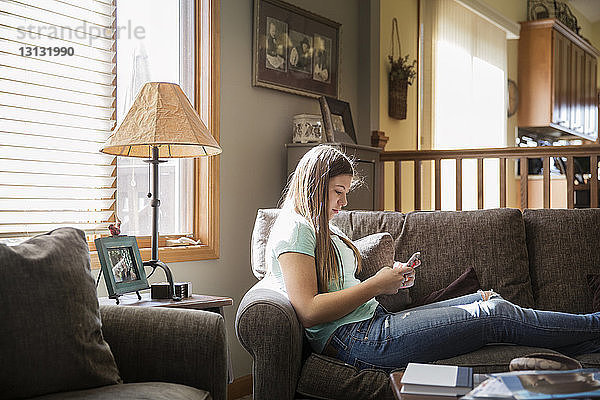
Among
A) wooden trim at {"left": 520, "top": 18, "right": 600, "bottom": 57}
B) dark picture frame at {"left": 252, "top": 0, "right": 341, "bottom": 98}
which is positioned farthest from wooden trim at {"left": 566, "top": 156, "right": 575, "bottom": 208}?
wooden trim at {"left": 520, "top": 18, "right": 600, "bottom": 57}

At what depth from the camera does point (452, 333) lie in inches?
82.8

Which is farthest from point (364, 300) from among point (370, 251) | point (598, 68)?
point (598, 68)

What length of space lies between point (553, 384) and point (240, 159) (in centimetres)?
243

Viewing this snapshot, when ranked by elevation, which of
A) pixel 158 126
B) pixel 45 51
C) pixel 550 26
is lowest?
pixel 158 126

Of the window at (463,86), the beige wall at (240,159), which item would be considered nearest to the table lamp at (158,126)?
the beige wall at (240,159)

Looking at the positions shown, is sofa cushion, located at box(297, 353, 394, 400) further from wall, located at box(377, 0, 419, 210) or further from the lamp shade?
wall, located at box(377, 0, 419, 210)

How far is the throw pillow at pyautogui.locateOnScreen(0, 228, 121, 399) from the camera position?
5.18 ft

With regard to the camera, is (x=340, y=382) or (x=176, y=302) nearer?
(x=340, y=382)

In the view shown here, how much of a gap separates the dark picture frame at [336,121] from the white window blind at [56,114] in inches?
50.2

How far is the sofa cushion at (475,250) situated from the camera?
2.65 m

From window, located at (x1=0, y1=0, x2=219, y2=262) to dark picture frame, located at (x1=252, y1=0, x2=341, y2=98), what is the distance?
378mm

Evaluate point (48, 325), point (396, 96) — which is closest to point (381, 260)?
point (48, 325)

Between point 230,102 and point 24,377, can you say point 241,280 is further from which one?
point 24,377

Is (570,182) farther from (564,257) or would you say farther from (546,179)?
(564,257)
